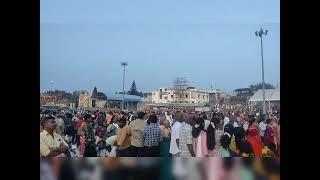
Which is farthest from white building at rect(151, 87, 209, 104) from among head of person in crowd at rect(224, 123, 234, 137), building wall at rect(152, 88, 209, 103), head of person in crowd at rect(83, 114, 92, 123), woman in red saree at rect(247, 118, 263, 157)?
woman in red saree at rect(247, 118, 263, 157)

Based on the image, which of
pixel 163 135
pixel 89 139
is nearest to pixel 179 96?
pixel 163 135

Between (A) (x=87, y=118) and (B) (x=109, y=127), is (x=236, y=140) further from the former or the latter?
(A) (x=87, y=118)

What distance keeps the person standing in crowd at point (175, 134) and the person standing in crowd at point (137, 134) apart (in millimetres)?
248

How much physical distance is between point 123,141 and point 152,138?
251mm

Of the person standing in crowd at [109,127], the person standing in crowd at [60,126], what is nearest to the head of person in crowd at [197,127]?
the person standing in crowd at [109,127]

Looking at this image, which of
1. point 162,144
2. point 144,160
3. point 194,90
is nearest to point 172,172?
point 144,160

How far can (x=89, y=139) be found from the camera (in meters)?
3.38

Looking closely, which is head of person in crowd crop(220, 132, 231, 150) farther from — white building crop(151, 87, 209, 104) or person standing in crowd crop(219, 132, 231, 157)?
white building crop(151, 87, 209, 104)

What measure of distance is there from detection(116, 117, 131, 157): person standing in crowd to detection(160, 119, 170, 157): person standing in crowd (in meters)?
0.26

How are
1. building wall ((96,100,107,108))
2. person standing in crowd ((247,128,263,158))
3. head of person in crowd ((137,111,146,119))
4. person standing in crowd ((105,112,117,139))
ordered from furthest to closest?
building wall ((96,100,107,108))
person standing in crowd ((105,112,117,139))
head of person in crowd ((137,111,146,119))
person standing in crowd ((247,128,263,158))

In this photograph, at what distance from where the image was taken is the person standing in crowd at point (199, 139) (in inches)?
122

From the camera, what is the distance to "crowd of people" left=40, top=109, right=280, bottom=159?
3039 millimetres

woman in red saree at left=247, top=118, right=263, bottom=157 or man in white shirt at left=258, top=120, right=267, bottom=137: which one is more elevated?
man in white shirt at left=258, top=120, right=267, bottom=137
